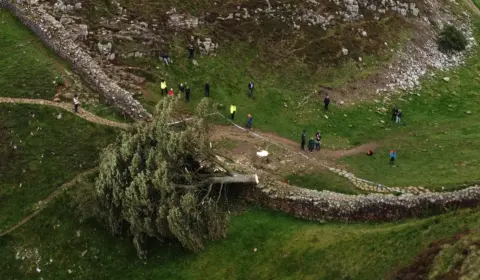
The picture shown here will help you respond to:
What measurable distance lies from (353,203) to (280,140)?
39.2 feet

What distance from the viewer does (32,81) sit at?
178 feet

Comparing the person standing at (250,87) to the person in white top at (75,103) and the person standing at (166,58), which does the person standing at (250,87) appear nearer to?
the person standing at (166,58)

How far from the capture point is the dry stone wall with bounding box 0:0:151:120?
5303cm

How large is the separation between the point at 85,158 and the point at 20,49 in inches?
671

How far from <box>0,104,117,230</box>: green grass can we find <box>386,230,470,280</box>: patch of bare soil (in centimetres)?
2861

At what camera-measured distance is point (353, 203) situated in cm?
4422

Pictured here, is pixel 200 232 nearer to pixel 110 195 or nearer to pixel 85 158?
pixel 110 195

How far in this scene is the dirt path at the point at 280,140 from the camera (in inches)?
2057

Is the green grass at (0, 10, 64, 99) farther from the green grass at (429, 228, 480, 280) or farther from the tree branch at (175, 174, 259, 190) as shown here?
the green grass at (429, 228, 480, 280)

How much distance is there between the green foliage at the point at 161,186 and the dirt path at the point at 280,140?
25.5ft

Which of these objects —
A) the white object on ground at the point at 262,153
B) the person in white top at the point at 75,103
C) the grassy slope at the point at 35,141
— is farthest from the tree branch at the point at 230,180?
the person in white top at the point at 75,103

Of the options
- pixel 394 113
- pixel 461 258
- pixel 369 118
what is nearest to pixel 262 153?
pixel 369 118

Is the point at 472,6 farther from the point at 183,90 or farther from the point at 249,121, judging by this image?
the point at 183,90

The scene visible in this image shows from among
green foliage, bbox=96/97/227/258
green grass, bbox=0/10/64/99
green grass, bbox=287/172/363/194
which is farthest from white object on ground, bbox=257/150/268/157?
green grass, bbox=0/10/64/99
